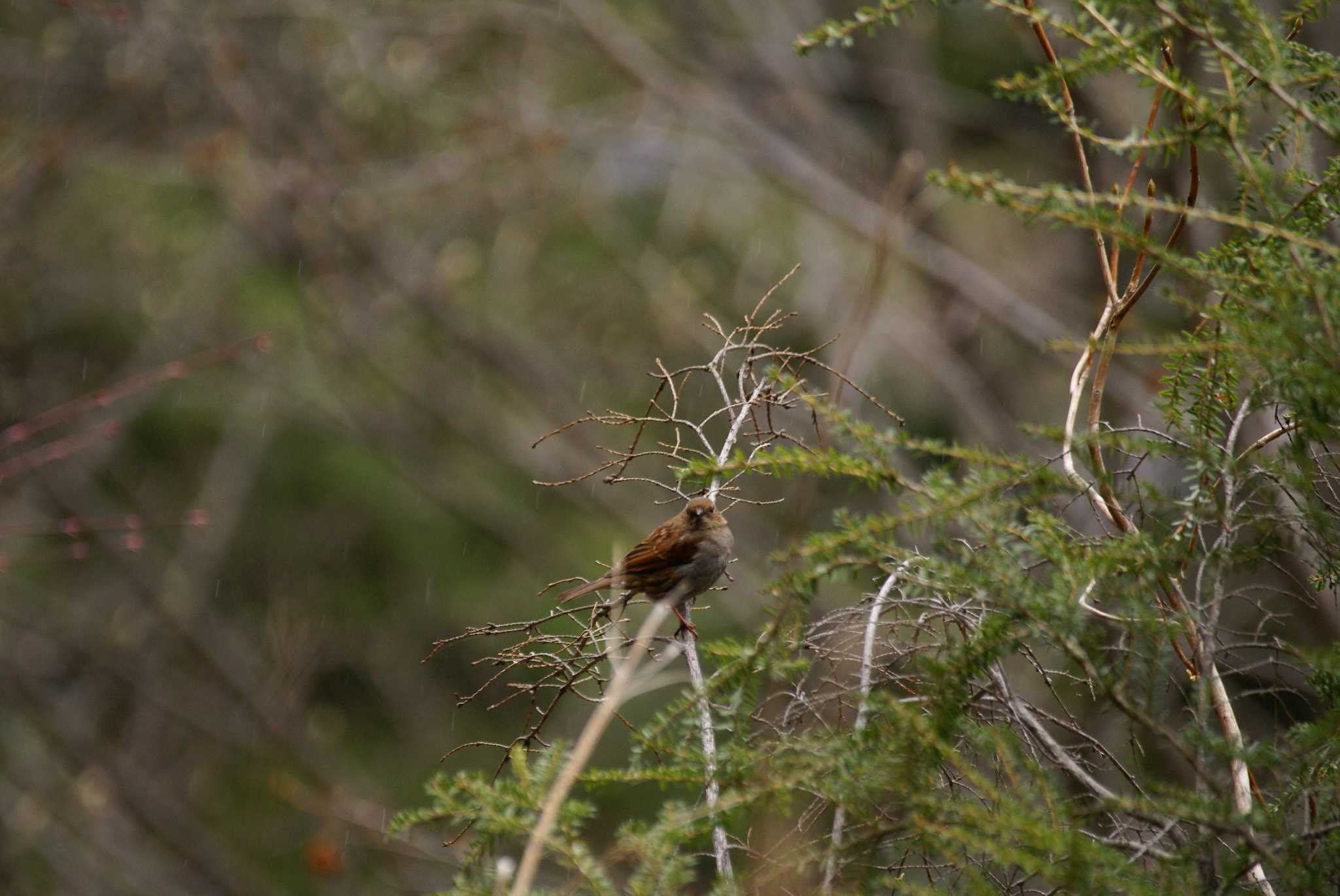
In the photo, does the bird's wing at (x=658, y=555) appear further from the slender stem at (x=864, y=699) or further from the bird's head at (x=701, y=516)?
the slender stem at (x=864, y=699)

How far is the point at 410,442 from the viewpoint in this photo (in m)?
6.98

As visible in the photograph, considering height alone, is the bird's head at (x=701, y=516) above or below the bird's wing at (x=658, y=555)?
above

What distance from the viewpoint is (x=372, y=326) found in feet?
22.3

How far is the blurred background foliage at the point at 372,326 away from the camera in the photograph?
6398 mm

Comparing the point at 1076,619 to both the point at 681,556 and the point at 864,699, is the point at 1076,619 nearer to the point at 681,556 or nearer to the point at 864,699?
the point at 864,699

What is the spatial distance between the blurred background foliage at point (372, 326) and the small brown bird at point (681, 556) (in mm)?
3183

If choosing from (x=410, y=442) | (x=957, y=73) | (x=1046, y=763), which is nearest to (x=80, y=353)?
(x=410, y=442)

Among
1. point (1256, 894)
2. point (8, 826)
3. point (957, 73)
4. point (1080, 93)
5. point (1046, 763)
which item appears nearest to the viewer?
point (1256, 894)

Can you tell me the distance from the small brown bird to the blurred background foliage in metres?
3.18

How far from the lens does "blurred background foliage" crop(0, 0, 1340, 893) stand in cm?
640

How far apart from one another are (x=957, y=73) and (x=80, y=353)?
6364mm

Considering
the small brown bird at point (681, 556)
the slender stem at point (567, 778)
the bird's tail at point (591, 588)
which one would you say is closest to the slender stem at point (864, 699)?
the slender stem at point (567, 778)

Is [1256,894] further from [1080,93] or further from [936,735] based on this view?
[1080,93]

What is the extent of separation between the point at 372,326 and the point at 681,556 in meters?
4.42
